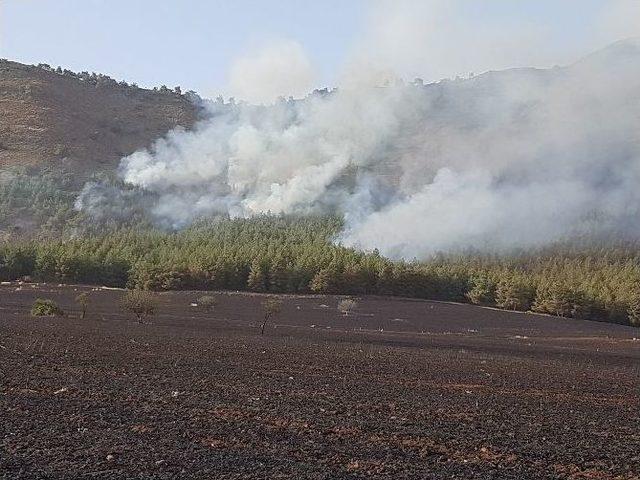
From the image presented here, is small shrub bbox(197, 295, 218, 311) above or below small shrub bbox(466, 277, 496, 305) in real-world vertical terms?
below

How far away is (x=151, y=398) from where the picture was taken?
16.0m

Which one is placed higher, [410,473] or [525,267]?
→ [525,267]

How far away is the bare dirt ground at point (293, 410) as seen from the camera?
35.7 ft

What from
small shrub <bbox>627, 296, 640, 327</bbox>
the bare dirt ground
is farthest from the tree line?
the bare dirt ground

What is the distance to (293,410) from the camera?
15.7m

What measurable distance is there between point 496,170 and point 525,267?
80839 millimetres

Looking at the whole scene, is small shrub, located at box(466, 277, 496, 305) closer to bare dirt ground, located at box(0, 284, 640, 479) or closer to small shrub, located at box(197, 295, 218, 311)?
small shrub, located at box(197, 295, 218, 311)

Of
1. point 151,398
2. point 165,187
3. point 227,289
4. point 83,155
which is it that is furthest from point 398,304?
point 83,155

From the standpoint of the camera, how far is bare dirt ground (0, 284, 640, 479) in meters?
10.9

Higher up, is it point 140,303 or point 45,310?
point 140,303

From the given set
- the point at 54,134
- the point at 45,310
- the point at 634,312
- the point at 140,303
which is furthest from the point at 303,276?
the point at 54,134

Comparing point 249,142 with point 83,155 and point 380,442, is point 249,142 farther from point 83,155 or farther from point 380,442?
point 380,442

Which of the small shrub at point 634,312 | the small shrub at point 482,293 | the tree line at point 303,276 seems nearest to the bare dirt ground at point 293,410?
the tree line at point 303,276

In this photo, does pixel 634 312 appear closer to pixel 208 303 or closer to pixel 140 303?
pixel 208 303
